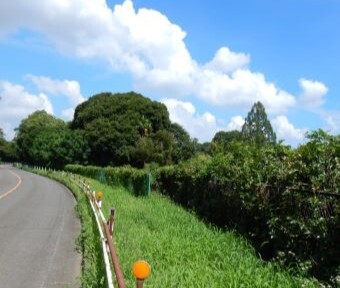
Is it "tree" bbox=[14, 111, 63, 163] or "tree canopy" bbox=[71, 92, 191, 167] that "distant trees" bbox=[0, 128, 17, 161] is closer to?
"tree" bbox=[14, 111, 63, 163]

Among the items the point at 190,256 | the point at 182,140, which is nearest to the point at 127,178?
the point at 190,256

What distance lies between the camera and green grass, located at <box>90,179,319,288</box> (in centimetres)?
796

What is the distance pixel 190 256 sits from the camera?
10.1 meters

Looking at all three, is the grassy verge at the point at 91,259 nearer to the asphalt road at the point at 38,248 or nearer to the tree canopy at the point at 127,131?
the asphalt road at the point at 38,248

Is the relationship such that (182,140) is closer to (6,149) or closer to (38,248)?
(38,248)

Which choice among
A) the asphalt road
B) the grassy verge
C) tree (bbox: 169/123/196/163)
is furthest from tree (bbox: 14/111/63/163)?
the grassy verge

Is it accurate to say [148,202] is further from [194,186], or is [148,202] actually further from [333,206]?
[333,206]

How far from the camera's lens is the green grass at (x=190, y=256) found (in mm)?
7965

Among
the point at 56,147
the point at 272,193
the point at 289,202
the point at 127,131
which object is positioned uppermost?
the point at 127,131

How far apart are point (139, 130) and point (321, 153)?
202 ft

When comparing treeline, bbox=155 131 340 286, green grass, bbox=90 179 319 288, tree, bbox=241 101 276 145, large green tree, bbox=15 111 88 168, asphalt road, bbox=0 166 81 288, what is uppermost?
tree, bbox=241 101 276 145

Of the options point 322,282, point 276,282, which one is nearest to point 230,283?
point 276,282

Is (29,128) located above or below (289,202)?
above

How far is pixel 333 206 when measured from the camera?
9.00 meters
